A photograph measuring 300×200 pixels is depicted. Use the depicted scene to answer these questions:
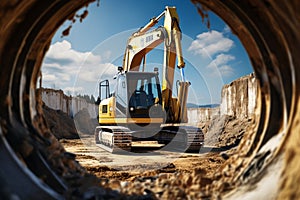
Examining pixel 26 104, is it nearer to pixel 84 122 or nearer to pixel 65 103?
pixel 84 122

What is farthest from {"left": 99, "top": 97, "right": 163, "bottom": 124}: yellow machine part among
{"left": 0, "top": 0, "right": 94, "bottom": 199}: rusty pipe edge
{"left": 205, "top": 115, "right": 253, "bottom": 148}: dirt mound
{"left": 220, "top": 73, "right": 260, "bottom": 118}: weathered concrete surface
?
{"left": 220, "top": 73, "right": 260, "bottom": 118}: weathered concrete surface

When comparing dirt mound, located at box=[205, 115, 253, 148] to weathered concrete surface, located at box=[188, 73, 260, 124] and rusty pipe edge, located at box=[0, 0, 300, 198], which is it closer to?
weathered concrete surface, located at box=[188, 73, 260, 124]

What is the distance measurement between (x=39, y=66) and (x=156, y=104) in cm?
807

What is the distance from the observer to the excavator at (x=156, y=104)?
429 inches

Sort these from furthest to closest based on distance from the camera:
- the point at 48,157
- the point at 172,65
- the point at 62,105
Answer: the point at 62,105, the point at 172,65, the point at 48,157

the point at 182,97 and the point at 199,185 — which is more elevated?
the point at 182,97

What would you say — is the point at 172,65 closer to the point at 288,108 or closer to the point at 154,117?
the point at 154,117

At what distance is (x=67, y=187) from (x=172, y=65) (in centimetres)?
890

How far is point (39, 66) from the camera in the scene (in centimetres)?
324

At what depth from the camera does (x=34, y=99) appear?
10.8ft

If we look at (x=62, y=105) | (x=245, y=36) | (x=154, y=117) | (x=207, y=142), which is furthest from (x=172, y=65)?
(x=62, y=105)

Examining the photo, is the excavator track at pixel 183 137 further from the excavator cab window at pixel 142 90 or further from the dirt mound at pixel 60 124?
the dirt mound at pixel 60 124

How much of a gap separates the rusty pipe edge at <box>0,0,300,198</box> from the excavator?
24.5ft

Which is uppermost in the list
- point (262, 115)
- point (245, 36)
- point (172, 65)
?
point (172, 65)
